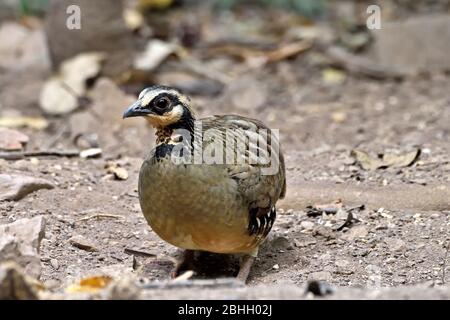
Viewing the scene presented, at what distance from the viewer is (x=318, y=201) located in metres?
6.23

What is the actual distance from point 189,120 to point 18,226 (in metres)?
1.04

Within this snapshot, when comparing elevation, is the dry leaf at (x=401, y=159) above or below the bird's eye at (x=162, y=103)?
below

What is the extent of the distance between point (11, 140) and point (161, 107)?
2.56 m

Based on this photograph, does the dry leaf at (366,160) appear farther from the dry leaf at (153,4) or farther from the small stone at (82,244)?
the dry leaf at (153,4)

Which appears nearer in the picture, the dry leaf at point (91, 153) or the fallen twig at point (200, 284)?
the fallen twig at point (200, 284)

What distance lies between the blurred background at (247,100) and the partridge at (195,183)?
0.44 meters

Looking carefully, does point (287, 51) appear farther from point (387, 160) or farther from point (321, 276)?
point (321, 276)

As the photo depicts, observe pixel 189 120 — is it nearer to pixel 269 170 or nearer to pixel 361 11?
pixel 269 170

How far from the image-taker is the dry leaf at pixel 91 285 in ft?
13.4

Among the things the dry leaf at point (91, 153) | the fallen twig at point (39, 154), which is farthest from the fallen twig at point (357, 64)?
the fallen twig at point (39, 154)

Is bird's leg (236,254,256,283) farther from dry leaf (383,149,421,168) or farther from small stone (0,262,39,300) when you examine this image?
dry leaf (383,149,421,168)

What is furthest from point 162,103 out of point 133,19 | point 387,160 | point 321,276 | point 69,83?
point 133,19

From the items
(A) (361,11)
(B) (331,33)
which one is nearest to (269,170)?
(B) (331,33)

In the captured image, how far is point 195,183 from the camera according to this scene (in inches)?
190
